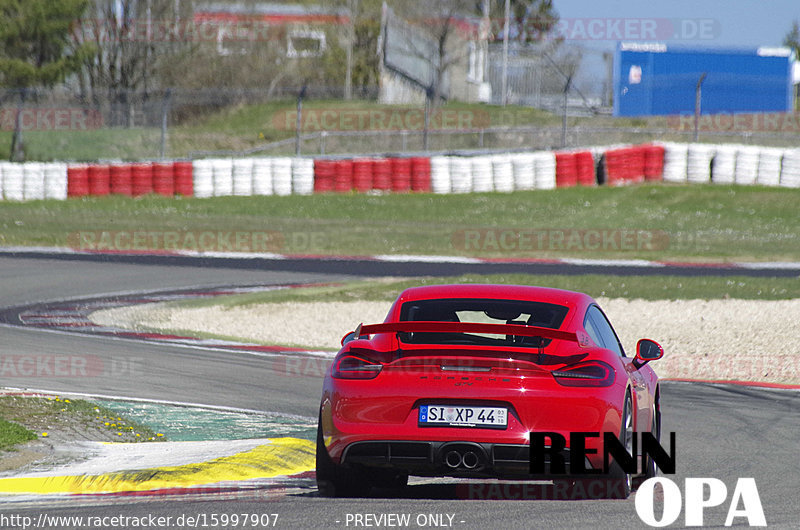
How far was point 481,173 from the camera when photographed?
31.4 m

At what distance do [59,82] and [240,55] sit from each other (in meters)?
7.25

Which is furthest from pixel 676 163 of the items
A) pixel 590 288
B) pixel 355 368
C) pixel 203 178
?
pixel 355 368

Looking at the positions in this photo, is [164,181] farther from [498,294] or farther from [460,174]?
[498,294]

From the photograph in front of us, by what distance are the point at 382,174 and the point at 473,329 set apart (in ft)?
82.1

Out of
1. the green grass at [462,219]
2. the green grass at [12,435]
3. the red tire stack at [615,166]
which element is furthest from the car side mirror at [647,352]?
the red tire stack at [615,166]

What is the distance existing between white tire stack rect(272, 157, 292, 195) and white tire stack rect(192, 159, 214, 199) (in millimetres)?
1550

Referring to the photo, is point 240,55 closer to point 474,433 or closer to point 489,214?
point 489,214

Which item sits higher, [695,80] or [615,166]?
[695,80]

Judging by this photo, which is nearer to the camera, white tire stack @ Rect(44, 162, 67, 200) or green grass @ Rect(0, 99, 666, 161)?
white tire stack @ Rect(44, 162, 67, 200)

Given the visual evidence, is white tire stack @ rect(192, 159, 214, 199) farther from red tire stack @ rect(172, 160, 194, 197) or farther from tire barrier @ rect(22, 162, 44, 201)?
tire barrier @ rect(22, 162, 44, 201)

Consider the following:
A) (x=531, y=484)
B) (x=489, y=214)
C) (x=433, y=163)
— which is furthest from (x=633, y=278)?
(x=531, y=484)

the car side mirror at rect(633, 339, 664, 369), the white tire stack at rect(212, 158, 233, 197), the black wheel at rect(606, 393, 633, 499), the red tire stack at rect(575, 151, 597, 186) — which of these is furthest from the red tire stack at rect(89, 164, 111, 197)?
the black wheel at rect(606, 393, 633, 499)

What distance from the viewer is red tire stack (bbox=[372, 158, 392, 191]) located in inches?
1218

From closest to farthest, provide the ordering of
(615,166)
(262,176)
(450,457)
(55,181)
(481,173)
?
(450,457) → (55,181) → (262,176) → (481,173) → (615,166)
